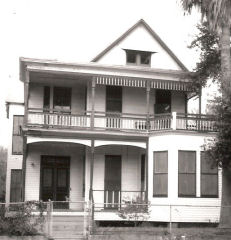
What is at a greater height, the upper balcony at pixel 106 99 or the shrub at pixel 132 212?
the upper balcony at pixel 106 99

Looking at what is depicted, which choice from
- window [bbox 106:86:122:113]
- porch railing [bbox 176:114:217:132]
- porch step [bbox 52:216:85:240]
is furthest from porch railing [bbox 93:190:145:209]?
window [bbox 106:86:122:113]

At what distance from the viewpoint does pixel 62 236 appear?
2003 centimetres

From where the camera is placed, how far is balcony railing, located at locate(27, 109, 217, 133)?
85.0 ft

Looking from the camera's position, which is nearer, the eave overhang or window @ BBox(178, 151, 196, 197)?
window @ BBox(178, 151, 196, 197)

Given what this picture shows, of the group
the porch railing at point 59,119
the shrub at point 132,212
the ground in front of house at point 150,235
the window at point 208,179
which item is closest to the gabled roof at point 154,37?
the porch railing at point 59,119

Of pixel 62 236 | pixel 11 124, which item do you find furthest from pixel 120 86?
pixel 62 236

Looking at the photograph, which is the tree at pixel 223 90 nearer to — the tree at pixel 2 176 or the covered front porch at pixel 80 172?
the covered front porch at pixel 80 172

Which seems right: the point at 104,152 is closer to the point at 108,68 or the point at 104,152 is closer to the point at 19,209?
the point at 108,68

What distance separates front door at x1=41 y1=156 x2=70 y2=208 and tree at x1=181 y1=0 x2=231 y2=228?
9189mm

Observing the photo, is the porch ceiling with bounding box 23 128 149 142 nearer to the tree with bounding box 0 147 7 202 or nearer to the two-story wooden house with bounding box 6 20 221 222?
the two-story wooden house with bounding box 6 20 221 222

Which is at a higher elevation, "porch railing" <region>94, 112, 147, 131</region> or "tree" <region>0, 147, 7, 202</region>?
→ "porch railing" <region>94, 112, 147, 131</region>

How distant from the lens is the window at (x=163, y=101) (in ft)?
Result: 98.3

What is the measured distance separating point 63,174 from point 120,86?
5893 millimetres

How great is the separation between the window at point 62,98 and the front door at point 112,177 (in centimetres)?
372
